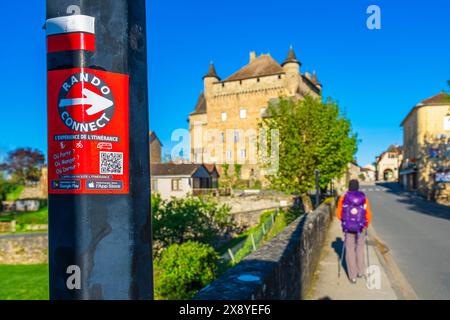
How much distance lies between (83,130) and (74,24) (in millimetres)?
428

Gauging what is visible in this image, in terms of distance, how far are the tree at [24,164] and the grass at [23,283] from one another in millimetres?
36900

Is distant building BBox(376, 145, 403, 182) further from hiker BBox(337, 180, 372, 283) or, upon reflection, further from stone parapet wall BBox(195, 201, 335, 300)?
stone parapet wall BBox(195, 201, 335, 300)

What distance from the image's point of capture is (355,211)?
20.8ft

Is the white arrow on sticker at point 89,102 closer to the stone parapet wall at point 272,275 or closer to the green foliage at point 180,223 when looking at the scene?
the stone parapet wall at point 272,275

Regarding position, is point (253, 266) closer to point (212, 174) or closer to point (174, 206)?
point (174, 206)

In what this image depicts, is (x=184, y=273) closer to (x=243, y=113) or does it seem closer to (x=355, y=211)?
(x=355, y=211)

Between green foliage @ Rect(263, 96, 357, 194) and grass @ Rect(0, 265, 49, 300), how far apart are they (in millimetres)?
16380

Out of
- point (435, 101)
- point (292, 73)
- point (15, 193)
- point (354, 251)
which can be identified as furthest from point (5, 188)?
point (435, 101)

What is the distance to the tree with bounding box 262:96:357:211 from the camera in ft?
62.3

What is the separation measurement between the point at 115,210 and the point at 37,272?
29617 millimetres

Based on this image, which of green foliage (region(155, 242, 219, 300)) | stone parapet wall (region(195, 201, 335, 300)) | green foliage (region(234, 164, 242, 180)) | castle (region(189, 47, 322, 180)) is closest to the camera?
stone parapet wall (region(195, 201, 335, 300))

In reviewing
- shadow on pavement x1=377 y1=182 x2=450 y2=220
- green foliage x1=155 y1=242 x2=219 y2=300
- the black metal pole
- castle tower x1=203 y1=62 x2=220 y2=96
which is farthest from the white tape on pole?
castle tower x1=203 y1=62 x2=220 y2=96

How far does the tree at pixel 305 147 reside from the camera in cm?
1898

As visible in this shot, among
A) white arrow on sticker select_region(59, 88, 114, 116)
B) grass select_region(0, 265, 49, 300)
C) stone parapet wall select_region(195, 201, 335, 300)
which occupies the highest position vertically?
white arrow on sticker select_region(59, 88, 114, 116)
